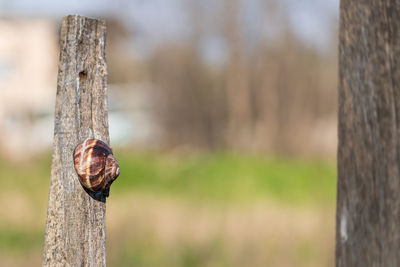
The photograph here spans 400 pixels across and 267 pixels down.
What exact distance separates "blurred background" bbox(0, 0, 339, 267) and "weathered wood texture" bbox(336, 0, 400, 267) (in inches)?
161

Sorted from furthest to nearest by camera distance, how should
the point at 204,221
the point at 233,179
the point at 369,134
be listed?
the point at 233,179, the point at 204,221, the point at 369,134

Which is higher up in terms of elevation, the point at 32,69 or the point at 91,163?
the point at 32,69

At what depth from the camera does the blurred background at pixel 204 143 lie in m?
5.68

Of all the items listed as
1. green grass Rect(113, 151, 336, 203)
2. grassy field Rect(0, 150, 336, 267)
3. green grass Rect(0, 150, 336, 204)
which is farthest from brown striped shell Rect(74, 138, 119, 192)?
green grass Rect(113, 151, 336, 203)

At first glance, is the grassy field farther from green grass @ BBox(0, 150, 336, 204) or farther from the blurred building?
the blurred building

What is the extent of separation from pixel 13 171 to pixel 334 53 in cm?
1265

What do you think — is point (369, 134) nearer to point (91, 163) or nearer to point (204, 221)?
point (91, 163)

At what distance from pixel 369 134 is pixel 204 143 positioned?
1799cm

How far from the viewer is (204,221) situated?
20.8ft

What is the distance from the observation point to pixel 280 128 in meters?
17.2

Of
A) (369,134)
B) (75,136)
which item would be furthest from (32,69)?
(369,134)

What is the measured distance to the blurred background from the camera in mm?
5680

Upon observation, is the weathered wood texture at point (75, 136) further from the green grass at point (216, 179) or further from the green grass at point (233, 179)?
the green grass at point (233, 179)

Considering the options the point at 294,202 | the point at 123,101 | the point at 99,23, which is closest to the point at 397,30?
the point at 99,23
